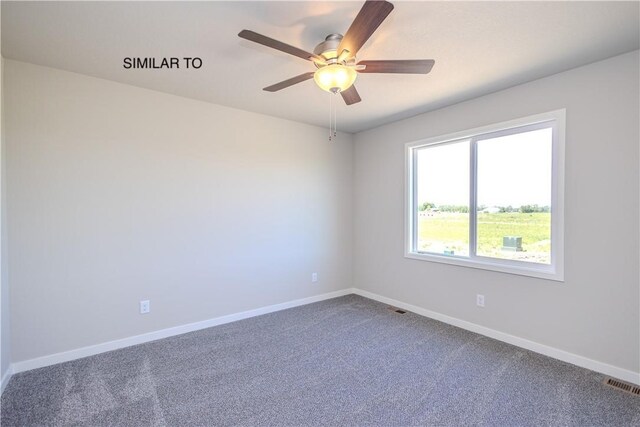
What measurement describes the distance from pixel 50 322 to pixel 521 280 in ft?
13.8

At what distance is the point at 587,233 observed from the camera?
8.13 ft

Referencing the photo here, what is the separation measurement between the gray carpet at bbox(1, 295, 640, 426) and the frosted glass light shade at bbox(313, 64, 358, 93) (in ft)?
6.91

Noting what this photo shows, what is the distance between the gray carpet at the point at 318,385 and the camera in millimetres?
1920

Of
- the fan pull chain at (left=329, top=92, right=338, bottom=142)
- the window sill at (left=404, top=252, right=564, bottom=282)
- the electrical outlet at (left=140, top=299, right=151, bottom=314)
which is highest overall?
the fan pull chain at (left=329, top=92, right=338, bottom=142)

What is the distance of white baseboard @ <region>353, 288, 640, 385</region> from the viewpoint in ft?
7.56

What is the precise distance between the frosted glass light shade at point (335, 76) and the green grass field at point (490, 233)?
223 cm

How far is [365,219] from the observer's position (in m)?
4.53

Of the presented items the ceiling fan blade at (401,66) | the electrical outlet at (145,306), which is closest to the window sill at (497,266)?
the ceiling fan blade at (401,66)

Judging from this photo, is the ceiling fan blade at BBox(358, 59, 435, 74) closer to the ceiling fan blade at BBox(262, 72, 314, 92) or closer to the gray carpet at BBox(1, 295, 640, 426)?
the ceiling fan blade at BBox(262, 72, 314, 92)

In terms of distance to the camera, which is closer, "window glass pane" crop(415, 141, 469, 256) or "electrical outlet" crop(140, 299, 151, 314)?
"electrical outlet" crop(140, 299, 151, 314)

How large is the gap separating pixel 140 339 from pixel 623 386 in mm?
4033

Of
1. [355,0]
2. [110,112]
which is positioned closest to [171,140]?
[110,112]

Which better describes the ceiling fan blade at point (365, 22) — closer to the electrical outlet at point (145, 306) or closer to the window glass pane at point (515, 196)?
the window glass pane at point (515, 196)

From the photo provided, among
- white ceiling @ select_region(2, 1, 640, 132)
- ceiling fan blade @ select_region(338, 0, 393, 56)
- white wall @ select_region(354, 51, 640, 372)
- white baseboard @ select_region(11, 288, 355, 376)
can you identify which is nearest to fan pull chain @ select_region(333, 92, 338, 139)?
white ceiling @ select_region(2, 1, 640, 132)
